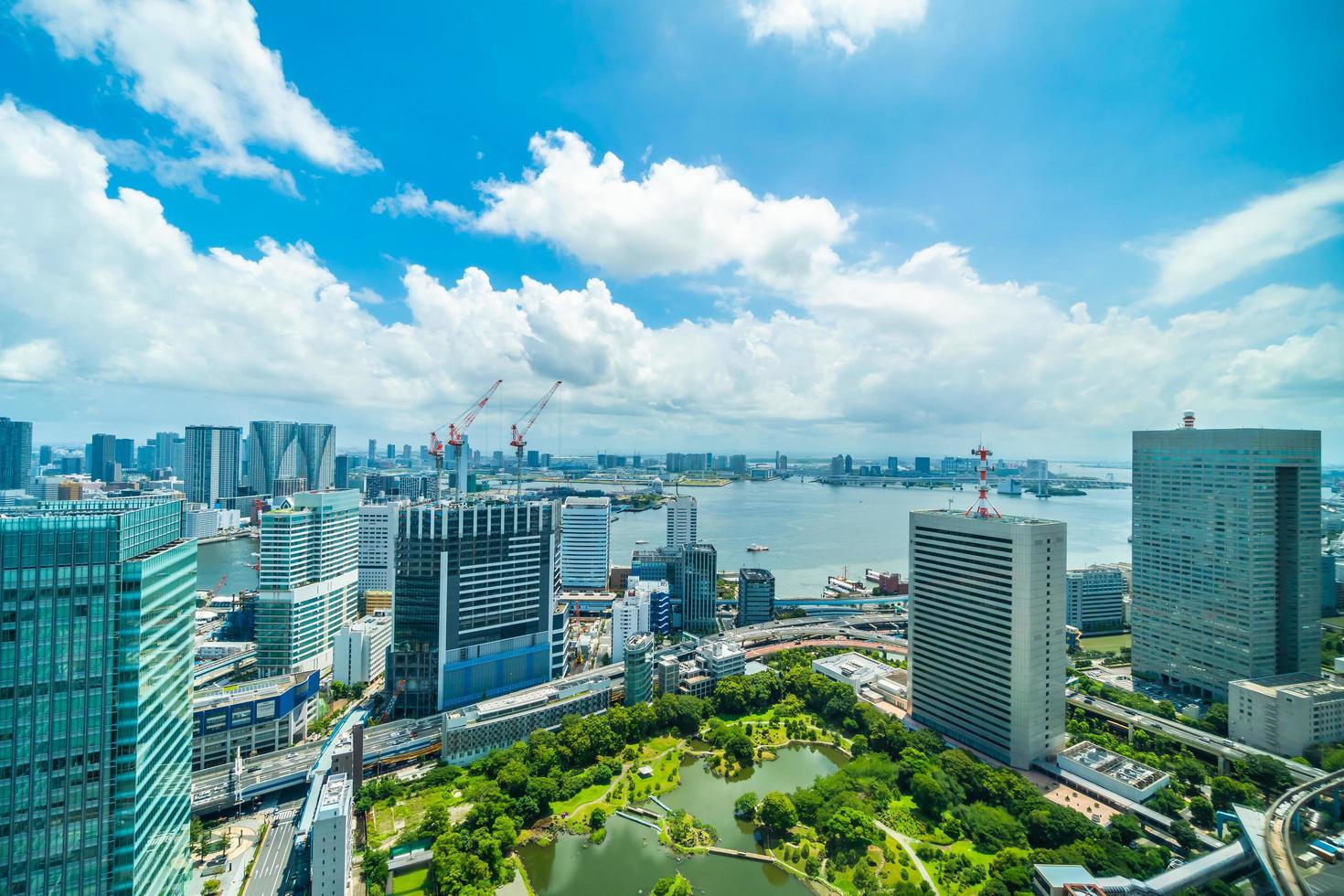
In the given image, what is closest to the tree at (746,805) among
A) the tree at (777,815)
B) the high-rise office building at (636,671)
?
the tree at (777,815)

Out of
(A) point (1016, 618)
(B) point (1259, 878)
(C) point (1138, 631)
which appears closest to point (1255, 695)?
(C) point (1138, 631)

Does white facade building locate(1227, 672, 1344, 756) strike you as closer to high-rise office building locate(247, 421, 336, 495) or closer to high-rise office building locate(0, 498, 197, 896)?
high-rise office building locate(0, 498, 197, 896)

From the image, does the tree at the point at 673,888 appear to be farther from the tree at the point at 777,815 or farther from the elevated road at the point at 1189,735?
the elevated road at the point at 1189,735

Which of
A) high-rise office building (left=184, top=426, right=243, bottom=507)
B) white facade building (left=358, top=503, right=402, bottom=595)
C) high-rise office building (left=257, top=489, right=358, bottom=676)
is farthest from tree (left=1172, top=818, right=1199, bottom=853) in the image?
high-rise office building (left=184, top=426, right=243, bottom=507)

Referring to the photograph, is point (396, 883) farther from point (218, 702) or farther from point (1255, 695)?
point (1255, 695)

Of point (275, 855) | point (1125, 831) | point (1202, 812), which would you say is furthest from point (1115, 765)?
point (275, 855)
